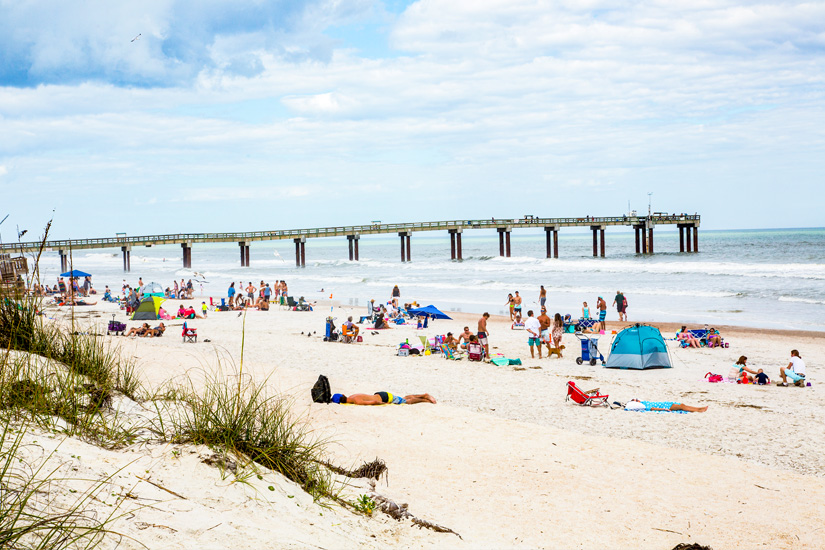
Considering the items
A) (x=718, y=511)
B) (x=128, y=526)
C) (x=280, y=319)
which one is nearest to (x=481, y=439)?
(x=718, y=511)

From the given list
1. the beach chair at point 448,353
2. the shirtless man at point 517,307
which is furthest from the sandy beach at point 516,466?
the shirtless man at point 517,307

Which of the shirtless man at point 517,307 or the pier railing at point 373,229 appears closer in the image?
the shirtless man at point 517,307

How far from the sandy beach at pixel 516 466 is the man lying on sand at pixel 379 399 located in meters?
0.20

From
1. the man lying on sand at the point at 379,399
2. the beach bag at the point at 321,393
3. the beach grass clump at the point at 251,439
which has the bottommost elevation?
the man lying on sand at the point at 379,399

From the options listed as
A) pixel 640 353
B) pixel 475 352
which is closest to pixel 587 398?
pixel 640 353

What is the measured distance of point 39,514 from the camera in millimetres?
2896

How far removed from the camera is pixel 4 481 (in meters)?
3.05

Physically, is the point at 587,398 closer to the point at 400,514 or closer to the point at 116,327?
the point at 400,514

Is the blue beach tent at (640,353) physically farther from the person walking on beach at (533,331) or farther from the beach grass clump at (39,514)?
the beach grass clump at (39,514)

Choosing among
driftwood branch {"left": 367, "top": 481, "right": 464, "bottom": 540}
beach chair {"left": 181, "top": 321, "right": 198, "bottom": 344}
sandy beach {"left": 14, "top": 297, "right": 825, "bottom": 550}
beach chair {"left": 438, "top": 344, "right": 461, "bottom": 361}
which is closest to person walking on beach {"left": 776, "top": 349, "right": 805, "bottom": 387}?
sandy beach {"left": 14, "top": 297, "right": 825, "bottom": 550}

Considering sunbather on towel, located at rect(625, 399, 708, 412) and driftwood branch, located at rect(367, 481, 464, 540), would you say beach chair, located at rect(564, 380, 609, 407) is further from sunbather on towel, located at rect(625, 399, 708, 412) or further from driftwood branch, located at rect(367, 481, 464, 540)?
driftwood branch, located at rect(367, 481, 464, 540)

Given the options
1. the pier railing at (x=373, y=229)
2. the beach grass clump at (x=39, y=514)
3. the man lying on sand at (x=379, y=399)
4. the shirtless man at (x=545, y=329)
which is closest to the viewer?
the beach grass clump at (x=39, y=514)

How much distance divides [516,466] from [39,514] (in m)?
4.84

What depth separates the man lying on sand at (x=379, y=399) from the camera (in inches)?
363
